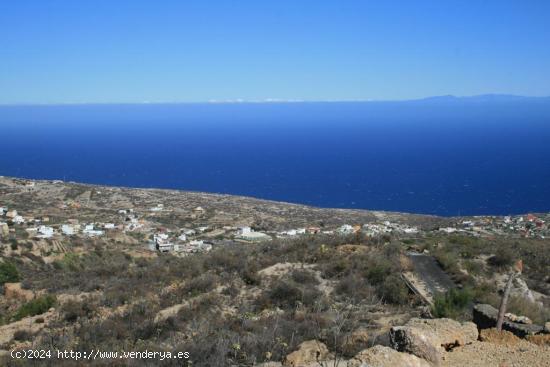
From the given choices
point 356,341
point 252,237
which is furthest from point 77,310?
point 252,237

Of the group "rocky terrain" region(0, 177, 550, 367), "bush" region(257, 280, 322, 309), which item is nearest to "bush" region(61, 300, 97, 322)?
"rocky terrain" region(0, 177, 550, 367)

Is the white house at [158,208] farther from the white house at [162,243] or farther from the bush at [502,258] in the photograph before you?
the bush at [502,258]

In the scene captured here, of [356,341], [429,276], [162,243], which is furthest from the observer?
[162,243]

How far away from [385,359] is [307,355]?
1.76m

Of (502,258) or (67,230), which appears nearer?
(502,258)

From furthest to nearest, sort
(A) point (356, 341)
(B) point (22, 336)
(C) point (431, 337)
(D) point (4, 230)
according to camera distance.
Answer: (D) point (4, 230)
(B) point (22, 336)
(A) point (356, 341)
(C) point (431, 337)

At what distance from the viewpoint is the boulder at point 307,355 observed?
6.84m

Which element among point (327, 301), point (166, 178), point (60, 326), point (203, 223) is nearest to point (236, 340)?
point (327, 301)

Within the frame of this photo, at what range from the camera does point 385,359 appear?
18.9 feet

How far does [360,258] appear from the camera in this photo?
14000 mm

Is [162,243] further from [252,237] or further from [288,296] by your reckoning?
[288,296]

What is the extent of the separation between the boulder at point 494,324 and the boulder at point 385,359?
2.28 m

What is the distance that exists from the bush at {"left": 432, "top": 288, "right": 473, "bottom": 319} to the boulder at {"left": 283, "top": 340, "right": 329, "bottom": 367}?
3.21 meters

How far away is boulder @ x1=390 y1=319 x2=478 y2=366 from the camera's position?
616 cm
